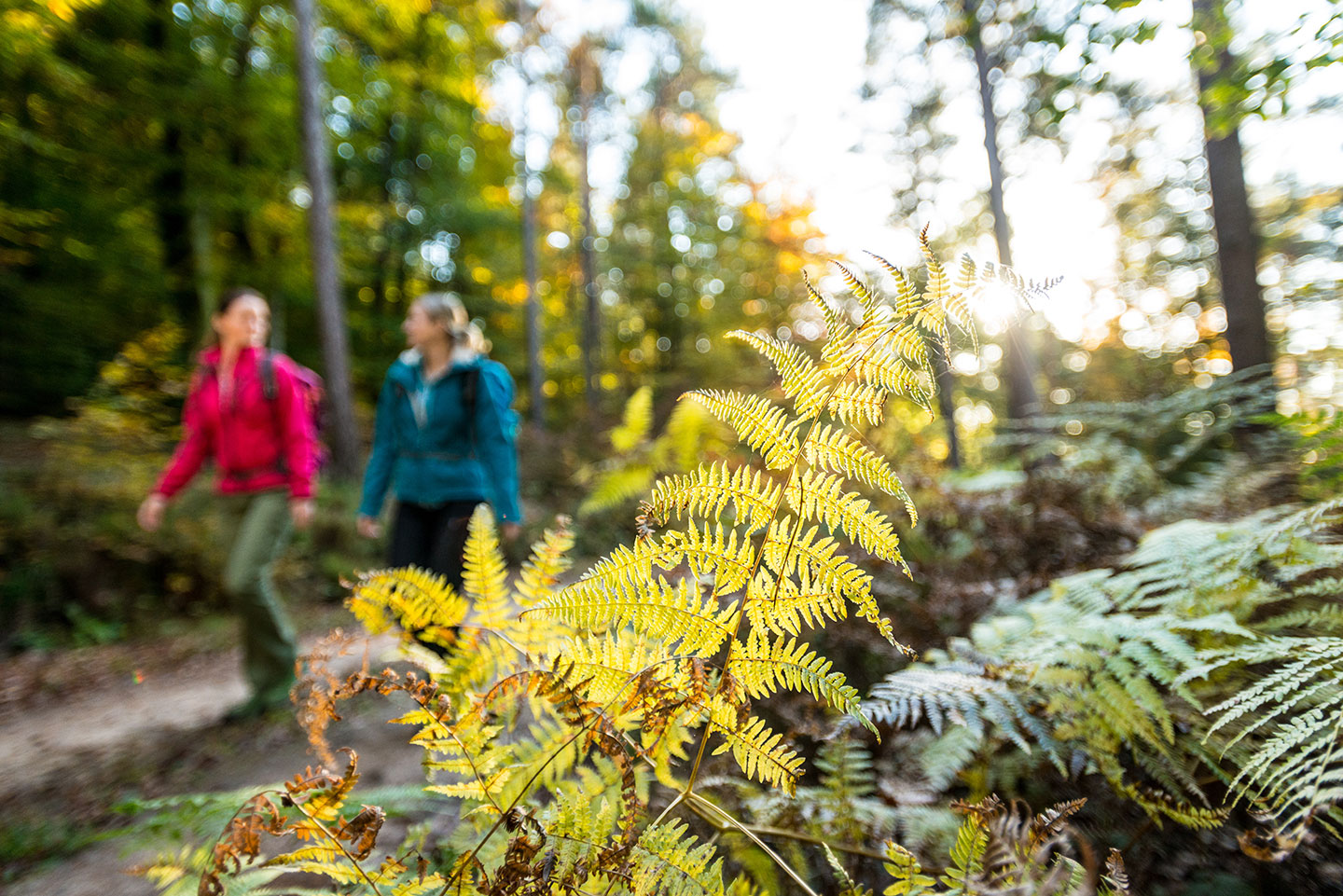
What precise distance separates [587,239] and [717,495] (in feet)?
55.0

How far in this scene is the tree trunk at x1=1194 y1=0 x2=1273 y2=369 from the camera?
627 centimetres

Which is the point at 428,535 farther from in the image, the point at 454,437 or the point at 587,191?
the point at 587,191

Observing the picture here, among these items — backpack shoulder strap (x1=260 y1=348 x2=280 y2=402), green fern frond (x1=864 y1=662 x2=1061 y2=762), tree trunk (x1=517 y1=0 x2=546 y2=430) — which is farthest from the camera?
tree trunk (x1=517 y1=0 x2=546 y2=430)

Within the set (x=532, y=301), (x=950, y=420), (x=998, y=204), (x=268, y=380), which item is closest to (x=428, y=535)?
(x=268, y=380)

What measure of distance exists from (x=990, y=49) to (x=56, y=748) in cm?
1218

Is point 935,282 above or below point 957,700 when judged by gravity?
above

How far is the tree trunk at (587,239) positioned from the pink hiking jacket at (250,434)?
12.7 metres

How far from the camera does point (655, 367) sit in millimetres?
17859

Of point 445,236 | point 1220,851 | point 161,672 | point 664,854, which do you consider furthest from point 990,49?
point 445,236

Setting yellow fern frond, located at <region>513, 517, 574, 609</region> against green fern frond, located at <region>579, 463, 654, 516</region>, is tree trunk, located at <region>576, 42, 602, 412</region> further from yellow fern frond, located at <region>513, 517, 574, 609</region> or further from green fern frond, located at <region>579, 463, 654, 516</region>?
yellow fern frond, located at <region>513, 517, 574, 609</region>

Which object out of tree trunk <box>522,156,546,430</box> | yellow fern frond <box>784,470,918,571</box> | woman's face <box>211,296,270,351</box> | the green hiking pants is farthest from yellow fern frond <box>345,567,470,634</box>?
tree trunk <box>522,156,546,430</box>

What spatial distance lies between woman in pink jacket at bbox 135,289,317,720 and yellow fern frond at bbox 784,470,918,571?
10.7 feet

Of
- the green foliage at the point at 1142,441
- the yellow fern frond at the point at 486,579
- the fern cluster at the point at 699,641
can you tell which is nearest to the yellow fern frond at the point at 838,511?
the fern cluster at the point at 699,641

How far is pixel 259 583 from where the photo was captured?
11.6ft
